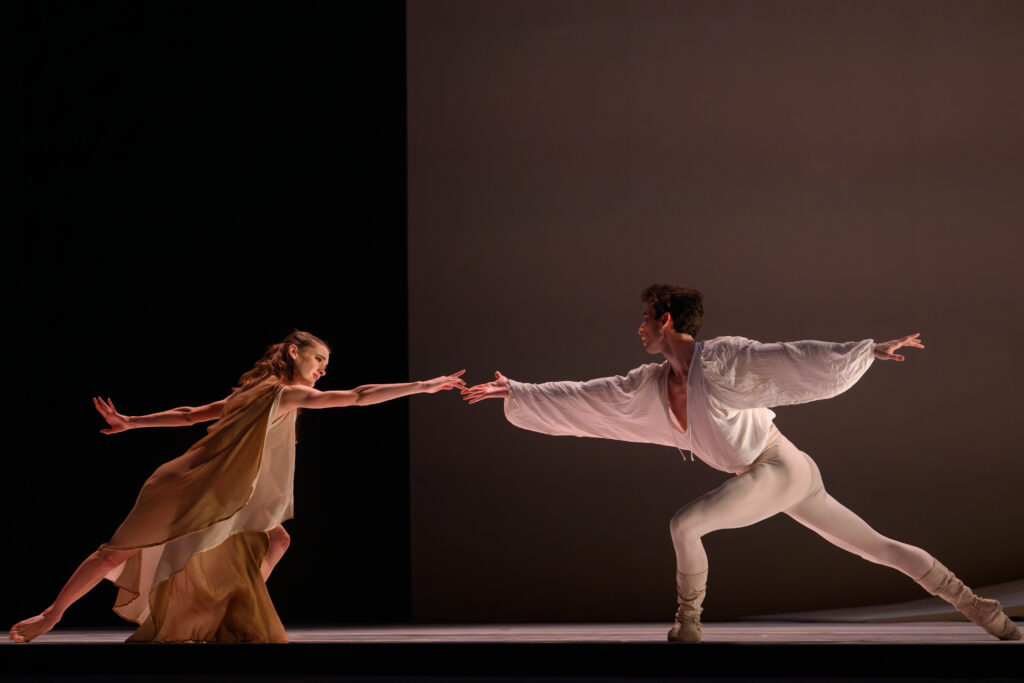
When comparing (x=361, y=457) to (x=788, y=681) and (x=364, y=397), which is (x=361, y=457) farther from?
(x=788, y=681)

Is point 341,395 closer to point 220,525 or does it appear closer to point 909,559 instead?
point 220,525

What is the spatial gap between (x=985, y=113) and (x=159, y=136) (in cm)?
412

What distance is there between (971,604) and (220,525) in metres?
2.28

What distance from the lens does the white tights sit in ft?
10.8

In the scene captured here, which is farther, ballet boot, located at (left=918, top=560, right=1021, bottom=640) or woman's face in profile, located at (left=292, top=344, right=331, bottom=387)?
woman's face in profile, located at (left=292, top=344, right=331, bottom=387)

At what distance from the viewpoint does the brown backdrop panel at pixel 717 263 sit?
5191 millimetres

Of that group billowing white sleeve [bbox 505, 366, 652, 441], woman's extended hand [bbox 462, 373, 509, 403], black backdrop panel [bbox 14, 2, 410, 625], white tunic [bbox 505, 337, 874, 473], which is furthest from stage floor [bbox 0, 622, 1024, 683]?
black backdrop panel [bbox 14, 2, 410, 625]

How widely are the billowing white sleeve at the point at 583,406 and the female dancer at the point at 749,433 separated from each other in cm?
7

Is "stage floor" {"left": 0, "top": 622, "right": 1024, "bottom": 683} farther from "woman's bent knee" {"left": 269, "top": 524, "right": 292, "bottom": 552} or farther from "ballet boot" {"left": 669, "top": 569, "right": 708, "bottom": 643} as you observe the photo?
"woman's bent knee" {"left": 269, "top": 524, "right": 292, "bottom": 552}

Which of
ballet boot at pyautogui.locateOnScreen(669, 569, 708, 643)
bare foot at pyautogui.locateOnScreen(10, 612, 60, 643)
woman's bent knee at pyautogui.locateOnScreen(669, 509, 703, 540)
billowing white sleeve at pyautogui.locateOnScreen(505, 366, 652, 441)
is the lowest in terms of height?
bare foot at pyautogui.locateOnScreen(10, 612, 60, 643)

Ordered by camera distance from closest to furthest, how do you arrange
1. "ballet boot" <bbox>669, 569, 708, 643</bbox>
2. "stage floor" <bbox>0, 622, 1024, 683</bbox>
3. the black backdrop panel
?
"stage floor" <bbox>0, 622, 1024, 683</bbox>, "ballet boot" <bbox>669, 569, 708, 643</bbox>, the black backdrop panel

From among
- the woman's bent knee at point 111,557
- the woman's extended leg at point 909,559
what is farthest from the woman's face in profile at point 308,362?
the woman's extended leg at point 909,559

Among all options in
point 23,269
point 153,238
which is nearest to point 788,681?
point 153,238

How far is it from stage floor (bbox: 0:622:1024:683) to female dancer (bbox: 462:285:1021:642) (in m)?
0.22
